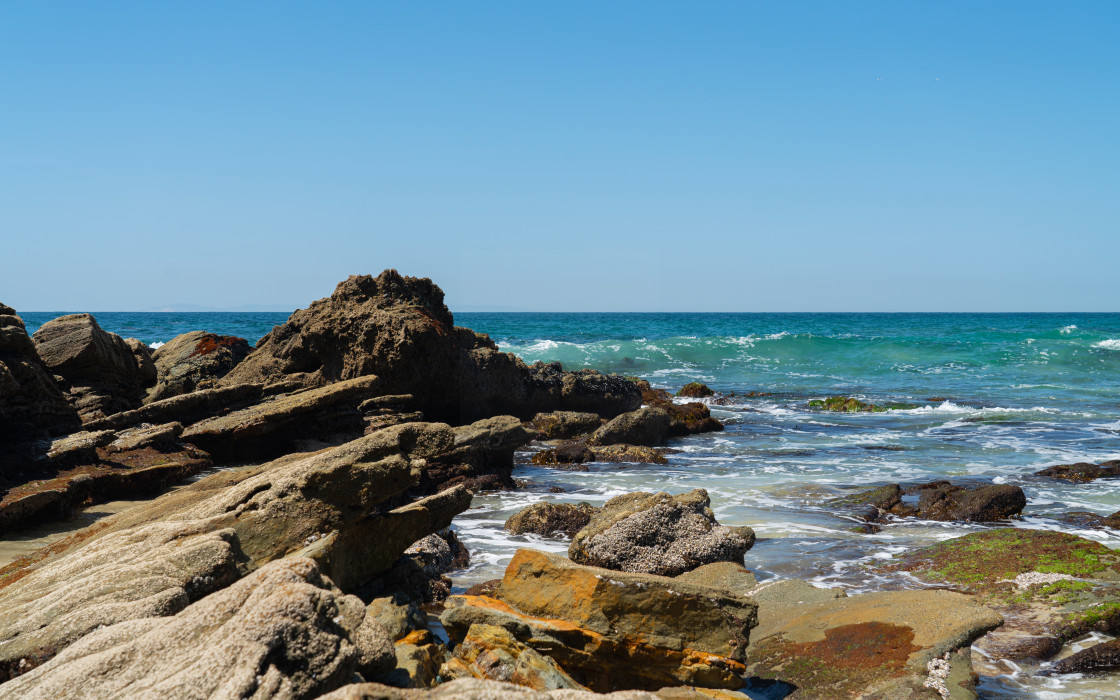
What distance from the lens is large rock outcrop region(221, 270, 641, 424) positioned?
44.1 ft

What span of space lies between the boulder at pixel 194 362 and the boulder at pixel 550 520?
712 cm

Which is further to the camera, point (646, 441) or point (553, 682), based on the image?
point (646, 441)

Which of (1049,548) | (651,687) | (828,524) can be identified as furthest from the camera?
(828,524)

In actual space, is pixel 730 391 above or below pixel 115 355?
below

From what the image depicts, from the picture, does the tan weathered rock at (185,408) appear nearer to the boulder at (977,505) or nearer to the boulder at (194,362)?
the boulder at (194,362)

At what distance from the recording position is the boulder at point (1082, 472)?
12.3m

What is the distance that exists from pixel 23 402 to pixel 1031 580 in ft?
32.6

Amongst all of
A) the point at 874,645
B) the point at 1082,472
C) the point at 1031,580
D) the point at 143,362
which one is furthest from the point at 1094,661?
the point at 143,362

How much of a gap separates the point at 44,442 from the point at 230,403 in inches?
110

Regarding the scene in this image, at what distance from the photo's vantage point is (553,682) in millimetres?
4180

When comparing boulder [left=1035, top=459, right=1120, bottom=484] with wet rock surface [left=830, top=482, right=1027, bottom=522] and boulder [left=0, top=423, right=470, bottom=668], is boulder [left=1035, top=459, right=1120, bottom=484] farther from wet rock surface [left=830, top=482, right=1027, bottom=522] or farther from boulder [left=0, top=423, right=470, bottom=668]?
boulder [left=0, top=423, right=470, bottom=668]

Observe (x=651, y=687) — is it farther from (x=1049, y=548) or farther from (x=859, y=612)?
(x=1049, y=548)

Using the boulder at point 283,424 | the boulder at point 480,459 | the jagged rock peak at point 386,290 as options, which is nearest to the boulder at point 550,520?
the boulder at point 480,459

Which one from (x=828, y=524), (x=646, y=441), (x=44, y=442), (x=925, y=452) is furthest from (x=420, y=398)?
(x=925, y=452)
